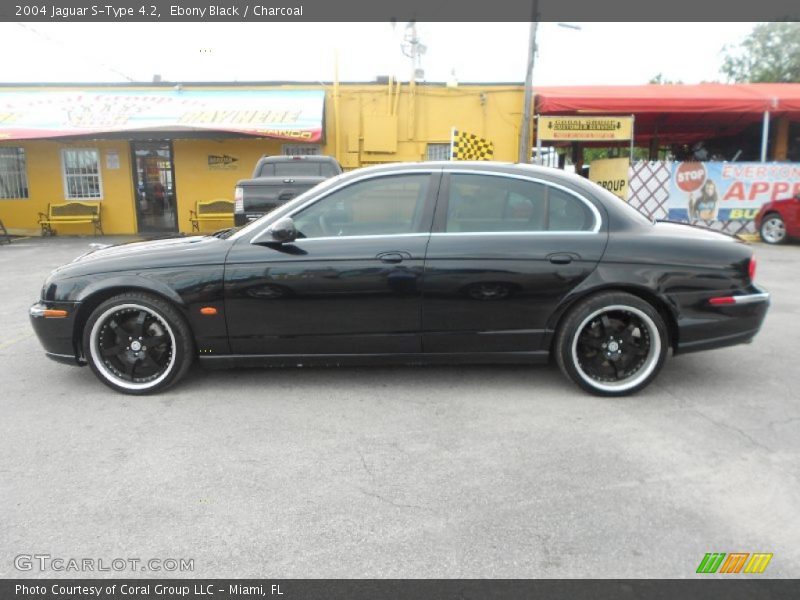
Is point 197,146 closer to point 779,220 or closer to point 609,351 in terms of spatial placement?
point 779,220

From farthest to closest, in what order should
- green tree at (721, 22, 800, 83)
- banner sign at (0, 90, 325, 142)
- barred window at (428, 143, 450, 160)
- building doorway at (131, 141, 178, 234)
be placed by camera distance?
green tree at (721, 22, 800, 83)
barred window at (428, 143, 450, 160)
building doorway at (131, 141, 178, 234)
banner sign at (0, 90, 325, 142)

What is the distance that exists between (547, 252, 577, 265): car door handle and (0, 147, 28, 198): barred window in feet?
55.2

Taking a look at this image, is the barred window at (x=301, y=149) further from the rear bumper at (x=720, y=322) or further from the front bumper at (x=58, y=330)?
the rear bumper at (x=720, y=322)

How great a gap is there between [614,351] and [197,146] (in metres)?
14.5

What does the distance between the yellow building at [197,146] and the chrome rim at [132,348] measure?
1223cm

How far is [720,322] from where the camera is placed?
4117 mm

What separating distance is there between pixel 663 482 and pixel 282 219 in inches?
108

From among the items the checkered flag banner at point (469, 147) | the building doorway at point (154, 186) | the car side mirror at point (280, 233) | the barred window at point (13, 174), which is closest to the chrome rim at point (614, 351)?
the car side mirror at point (280, 233)

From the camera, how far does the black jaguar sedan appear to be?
406cm

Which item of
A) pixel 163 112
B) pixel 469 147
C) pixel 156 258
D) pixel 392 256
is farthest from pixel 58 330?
pixel 163 112

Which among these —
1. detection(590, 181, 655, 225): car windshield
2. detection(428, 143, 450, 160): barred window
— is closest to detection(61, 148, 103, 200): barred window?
detection(428, 143, 450, 160): barred window

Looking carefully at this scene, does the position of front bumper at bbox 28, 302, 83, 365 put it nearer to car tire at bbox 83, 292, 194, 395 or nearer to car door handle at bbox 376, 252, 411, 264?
car tire at bbox 83, 292, 194, 395

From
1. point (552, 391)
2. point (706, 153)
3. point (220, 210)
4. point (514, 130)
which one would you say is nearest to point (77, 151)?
point (220, 210)

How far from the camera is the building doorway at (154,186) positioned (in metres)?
16.3
